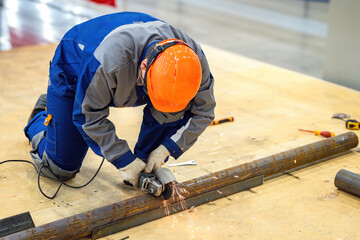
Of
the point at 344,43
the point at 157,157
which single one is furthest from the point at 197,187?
the point at 344,43

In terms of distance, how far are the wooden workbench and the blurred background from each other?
3.00 ft

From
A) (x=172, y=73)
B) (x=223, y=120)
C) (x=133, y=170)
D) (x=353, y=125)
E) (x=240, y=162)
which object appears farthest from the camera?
(x=223, y=120)

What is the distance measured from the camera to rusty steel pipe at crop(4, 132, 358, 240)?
106 inches

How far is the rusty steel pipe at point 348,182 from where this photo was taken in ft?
10.6

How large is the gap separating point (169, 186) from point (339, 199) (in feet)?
3.68

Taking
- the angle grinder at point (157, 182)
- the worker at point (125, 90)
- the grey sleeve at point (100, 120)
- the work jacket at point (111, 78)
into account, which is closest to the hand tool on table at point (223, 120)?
the worker at point (125, 90)

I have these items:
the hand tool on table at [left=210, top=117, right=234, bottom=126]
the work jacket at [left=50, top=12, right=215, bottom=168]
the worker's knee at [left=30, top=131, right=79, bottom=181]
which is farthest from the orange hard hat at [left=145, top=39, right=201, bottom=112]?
the hand tool on table at [left=210, top=117, right=234, bottom=126]

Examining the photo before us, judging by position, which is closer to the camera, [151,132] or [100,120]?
[100,120]

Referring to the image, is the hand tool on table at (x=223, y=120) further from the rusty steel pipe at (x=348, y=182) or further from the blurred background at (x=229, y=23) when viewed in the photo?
the blurred background at (x=229, y=23)

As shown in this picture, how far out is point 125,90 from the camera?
269cm

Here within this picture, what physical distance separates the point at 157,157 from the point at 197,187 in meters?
0.34

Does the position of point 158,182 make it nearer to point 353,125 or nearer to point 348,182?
point 348,182

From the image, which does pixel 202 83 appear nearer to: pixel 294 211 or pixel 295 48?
pixel 294 211

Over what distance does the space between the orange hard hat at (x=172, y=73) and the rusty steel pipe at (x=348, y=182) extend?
1.29m
